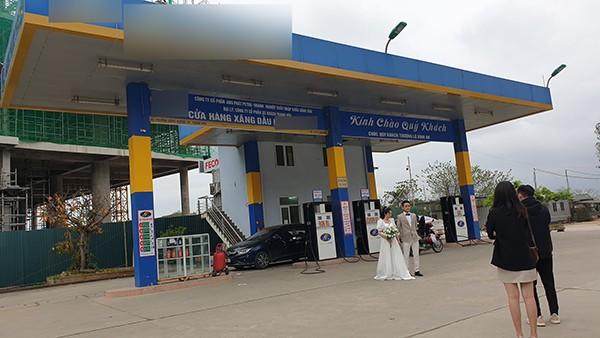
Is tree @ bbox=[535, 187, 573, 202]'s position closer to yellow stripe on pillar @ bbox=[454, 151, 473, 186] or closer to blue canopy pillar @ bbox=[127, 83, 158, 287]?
yellow stripe on pillar @ bbox=[454, 151, 473, 186]

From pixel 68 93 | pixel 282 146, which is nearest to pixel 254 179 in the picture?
pixel 282 146

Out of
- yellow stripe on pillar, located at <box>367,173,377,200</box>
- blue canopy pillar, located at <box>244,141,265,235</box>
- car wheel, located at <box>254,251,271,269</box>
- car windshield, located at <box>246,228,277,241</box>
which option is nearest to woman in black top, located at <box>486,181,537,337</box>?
car wheel, located at <box>254,251,271,269</box>

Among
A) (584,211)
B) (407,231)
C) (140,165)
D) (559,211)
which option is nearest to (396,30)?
(407,231)

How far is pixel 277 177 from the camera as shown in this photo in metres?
21.5

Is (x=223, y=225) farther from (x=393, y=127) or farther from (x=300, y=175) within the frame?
(x=393, y=127)

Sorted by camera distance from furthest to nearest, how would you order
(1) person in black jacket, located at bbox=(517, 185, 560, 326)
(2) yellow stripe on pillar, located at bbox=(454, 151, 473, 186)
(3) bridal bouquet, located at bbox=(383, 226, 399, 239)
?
(2) yellow stripe on pillar, located at bbox=(454, 151, 473, 186) < (3) bridal bouquet, located at bbox=(383, 226, 399, 239) < (1) person in black jacket, located at bbox=(517, 185, 560, 326)

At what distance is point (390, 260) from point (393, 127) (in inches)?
327

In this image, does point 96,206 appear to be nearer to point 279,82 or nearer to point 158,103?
point 158,103

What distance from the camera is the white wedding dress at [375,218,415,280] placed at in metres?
9.96

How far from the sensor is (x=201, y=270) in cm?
1248

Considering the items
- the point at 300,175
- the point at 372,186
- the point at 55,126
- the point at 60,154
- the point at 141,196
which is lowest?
the point at 141,196

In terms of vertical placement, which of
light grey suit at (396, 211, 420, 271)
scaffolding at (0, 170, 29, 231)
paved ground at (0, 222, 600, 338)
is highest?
scaffolding at (0, 170, 29, 231)

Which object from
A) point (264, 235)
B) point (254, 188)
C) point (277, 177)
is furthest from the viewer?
point (277, 177)

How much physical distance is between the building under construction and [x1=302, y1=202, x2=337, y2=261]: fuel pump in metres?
13.9
